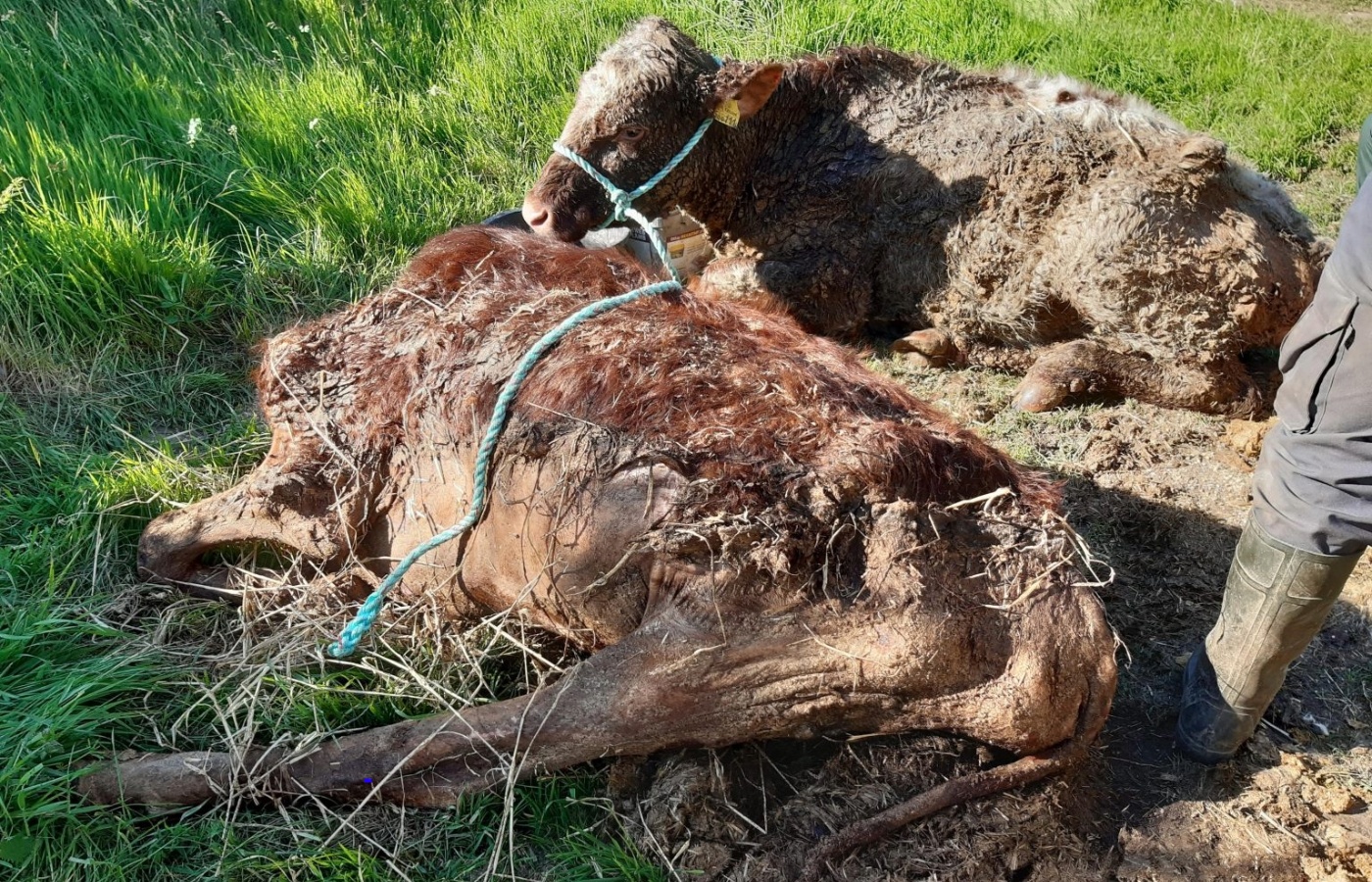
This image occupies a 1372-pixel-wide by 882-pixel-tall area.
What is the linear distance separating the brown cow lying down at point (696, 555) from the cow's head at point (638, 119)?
193cm

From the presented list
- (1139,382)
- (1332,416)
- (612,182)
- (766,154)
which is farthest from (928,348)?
(1332,416)

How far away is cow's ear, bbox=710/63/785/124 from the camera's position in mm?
4809

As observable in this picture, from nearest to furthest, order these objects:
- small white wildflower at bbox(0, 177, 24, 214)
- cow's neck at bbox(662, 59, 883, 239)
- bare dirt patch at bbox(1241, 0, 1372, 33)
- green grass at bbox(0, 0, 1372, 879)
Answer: green grass at bbox(0, 0, 1372, 879) → small white wildflower at bbox(0, 177, 24, 214) → cow's neck at bbox(662, 59, 883, 239) → bare dirt patch at bbox(1241, 0, 1372, 33)

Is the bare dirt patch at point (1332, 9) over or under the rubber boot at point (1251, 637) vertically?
over

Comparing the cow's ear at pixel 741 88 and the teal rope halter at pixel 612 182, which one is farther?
the cow's ear at pixel 741 88

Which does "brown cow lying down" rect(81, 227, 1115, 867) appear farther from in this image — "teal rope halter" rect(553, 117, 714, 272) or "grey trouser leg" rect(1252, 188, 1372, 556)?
"teal rope halter" rect(553, 117, 714, 272)

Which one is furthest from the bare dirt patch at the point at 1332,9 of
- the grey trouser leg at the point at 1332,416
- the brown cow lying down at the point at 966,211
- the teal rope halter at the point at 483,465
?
the teal rope halter at the point at 483,465

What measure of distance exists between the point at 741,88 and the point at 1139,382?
7.67ft

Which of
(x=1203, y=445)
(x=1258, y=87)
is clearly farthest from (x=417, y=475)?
(x=1258, y=87)

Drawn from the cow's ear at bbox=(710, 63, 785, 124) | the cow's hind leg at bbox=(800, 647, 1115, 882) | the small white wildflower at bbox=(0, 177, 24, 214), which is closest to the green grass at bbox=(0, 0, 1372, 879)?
the small white wildflower at bbox=(0, 177, 24, 214)

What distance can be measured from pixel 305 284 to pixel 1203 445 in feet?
13.4

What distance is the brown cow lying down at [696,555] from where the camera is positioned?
7.61ft

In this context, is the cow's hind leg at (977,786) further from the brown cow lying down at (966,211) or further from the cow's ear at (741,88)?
the cow's ear at (741,88)

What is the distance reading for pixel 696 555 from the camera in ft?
7.60
